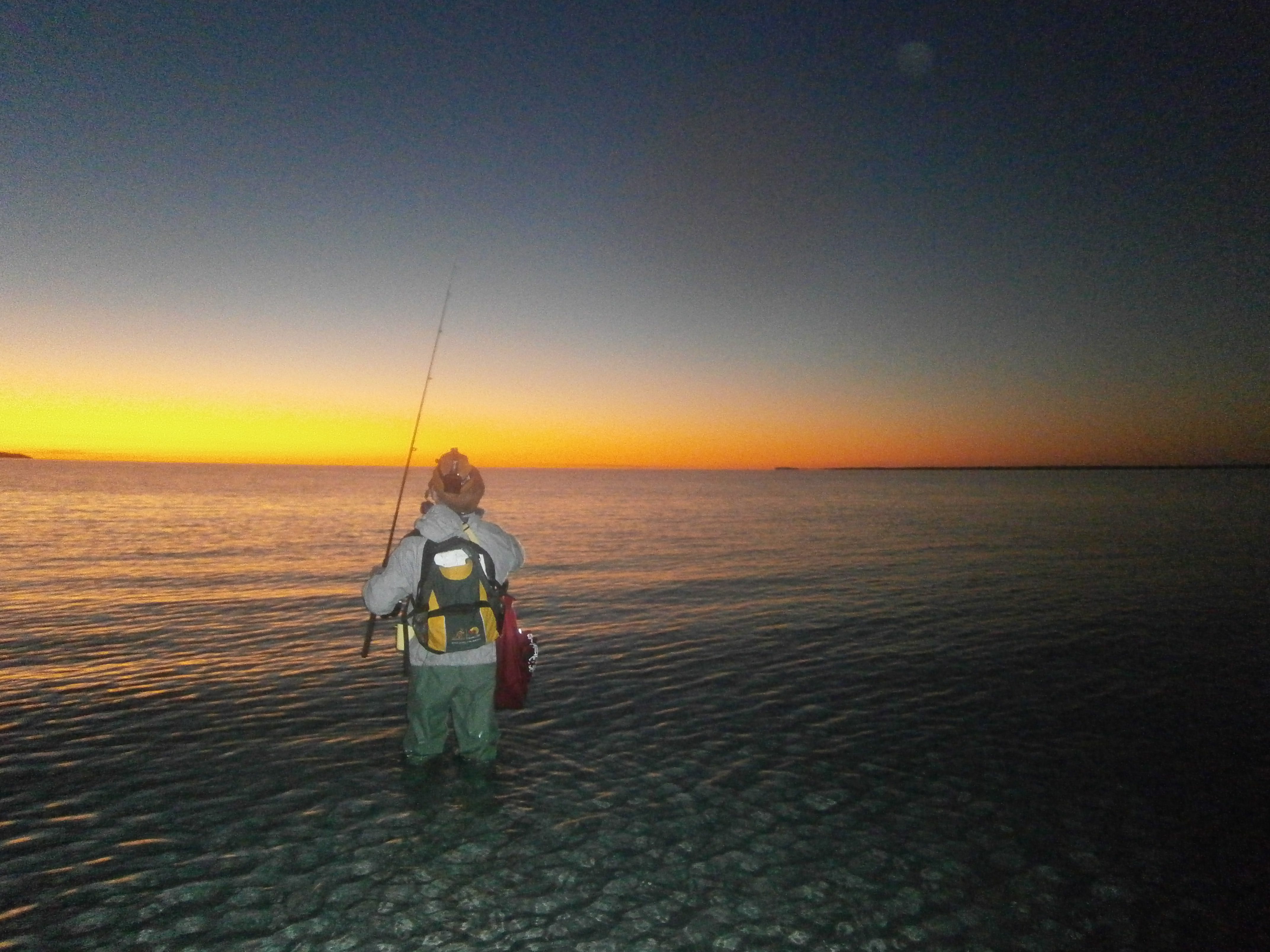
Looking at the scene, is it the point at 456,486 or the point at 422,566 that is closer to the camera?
the point at 422,566

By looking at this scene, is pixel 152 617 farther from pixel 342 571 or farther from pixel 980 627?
pixel 980 627

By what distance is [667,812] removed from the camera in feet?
25.9

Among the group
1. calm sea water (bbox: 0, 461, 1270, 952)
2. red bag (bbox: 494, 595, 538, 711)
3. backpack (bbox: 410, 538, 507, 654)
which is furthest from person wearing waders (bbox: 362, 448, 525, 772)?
calm sea water (bbox: 0, 461, 1270, 952)

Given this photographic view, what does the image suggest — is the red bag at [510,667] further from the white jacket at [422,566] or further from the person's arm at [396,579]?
the person's arm at [396,579]

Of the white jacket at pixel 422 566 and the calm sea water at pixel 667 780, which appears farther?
the white jacket at pixel 422 566

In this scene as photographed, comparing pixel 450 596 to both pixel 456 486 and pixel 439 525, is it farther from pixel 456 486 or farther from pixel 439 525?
pixel 456 486

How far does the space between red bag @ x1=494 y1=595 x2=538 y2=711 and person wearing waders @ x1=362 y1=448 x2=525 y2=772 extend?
12cm

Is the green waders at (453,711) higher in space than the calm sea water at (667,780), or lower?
higher

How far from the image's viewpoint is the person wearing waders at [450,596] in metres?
7.50

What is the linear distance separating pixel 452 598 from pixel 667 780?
11.8 ft

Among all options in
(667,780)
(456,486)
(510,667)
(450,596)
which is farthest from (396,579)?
(667,780)

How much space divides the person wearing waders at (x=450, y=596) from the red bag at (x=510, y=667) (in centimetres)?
12

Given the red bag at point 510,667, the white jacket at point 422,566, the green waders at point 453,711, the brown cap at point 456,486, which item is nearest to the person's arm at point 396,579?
the white jacket at point 422,566

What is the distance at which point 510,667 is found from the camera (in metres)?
8.06
